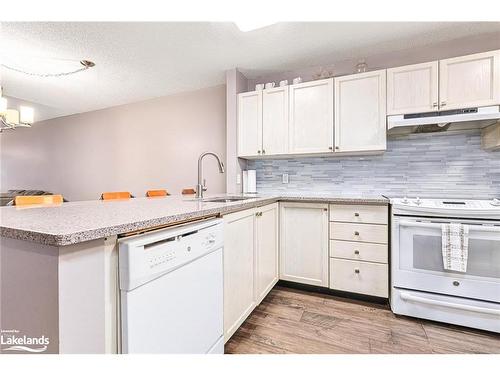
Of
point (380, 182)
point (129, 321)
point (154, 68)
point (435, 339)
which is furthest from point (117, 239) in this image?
point (154, 68)

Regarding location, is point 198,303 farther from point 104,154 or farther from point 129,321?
point 104,154

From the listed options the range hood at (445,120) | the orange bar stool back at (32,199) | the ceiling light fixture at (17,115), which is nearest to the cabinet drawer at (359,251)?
the range hood at (445,120)

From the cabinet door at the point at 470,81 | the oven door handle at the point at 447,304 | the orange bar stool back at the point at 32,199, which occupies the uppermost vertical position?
the cabinet door at the point at 470,81

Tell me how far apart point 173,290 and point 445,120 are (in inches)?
88.0

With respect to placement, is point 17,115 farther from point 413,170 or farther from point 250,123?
point 413,170

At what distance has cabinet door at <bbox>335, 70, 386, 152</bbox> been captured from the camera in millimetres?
2213

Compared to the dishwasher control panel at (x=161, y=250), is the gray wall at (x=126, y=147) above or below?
above

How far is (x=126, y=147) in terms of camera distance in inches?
167

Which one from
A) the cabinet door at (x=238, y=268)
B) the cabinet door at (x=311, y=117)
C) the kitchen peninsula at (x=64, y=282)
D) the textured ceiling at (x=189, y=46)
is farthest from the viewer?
Result: the cabinet door at (x=311, y=117)

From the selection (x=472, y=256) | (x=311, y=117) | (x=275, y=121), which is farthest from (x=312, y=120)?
(x=472, y=256)

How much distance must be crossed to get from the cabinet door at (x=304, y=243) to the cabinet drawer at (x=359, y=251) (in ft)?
0.28

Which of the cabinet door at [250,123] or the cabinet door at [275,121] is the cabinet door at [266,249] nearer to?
the cabinet door at [275,121]

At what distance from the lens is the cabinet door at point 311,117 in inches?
94.9
